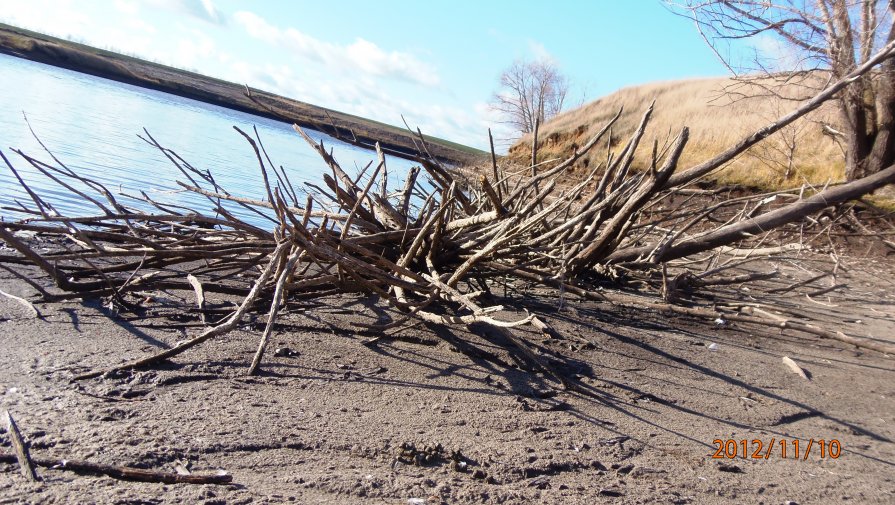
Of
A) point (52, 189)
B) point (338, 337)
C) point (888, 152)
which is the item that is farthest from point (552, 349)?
point (888, 152)

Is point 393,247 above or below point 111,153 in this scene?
above

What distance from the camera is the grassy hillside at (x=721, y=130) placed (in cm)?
1017

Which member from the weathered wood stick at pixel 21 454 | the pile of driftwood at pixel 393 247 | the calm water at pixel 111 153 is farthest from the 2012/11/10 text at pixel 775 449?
the calm water at pixel 111 153

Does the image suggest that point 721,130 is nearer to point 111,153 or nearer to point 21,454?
point 111,153

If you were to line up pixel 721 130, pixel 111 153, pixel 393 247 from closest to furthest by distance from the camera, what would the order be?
pixel 393 247
pixel 111 153
pixel 721 130

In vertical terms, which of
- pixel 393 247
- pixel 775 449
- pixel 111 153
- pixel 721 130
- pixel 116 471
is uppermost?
pixel 721 130

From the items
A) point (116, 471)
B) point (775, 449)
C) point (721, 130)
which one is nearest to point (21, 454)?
point (116, 471)

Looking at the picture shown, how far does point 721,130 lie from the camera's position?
1441 cm

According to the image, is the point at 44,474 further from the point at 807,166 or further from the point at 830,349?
the point at 807,166

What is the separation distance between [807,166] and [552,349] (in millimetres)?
10296

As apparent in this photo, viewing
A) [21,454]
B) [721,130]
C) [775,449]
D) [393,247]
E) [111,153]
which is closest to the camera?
[21,454]

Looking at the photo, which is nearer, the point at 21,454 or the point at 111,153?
the point at 21,454

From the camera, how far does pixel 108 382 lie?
1.71 m

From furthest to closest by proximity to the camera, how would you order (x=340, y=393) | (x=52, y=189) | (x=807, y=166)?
(x=807, y=166) < (x=52, y=189) < (x=340, y=393)
